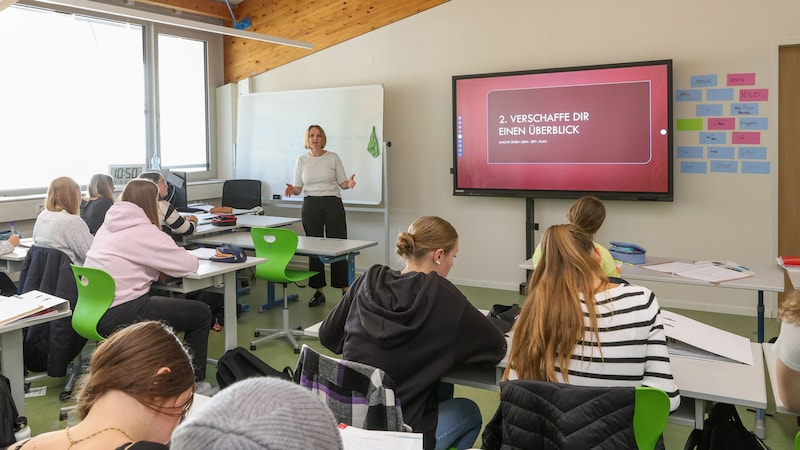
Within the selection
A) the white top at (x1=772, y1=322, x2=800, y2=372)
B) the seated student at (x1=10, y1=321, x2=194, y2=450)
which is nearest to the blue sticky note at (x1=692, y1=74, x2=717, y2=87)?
the white top at (x1=772, y1=322, x2=800, y2=372)

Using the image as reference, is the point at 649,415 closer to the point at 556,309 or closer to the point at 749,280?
the point at 556,309

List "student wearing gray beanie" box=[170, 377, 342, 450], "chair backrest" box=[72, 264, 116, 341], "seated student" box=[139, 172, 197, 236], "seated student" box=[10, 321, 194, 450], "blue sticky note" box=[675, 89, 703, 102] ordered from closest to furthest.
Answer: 1. "student wearing gray beanie" box=[170, 377, 342, 450]
2. "seated student" box=[10, 321, 194, 450]
3. "chair backrest" box=[72, 264, 116, 341]
4. "seated student" box=[139, 172, 197, 236]
5. "blue sticky note" box=[675, 89, 703, 102]

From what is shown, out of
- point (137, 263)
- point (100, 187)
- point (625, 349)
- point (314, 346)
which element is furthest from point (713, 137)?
point (100, 187)

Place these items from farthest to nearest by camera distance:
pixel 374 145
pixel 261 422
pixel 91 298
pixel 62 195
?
pixel 374 145 < pixel 62 195 < pixel 91 298 < pixel 261 422

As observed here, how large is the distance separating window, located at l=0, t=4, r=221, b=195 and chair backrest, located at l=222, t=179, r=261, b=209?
0.77 meters

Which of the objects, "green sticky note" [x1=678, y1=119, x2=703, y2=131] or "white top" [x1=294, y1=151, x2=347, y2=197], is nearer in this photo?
"green sticky note" [x1=678, y1=119, x2=703, y2=131]

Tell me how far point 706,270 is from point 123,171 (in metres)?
4.69

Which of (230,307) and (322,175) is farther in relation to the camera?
(322,175)

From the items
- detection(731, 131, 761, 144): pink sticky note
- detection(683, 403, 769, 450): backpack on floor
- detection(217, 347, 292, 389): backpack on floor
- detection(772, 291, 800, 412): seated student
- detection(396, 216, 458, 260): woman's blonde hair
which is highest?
detection(731, 131, 761, 144): pink sticky note

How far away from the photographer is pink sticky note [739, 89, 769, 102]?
17.2 feet

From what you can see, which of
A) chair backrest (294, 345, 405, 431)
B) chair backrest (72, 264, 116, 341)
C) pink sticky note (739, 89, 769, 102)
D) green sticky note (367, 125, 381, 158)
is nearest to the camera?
chair backrest (294, 345, 405, 431)

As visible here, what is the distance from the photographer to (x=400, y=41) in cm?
682

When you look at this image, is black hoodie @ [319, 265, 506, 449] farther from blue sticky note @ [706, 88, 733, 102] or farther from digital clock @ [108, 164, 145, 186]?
digital clock @ [108, 164, 145, 186]

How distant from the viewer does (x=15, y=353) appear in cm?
295
